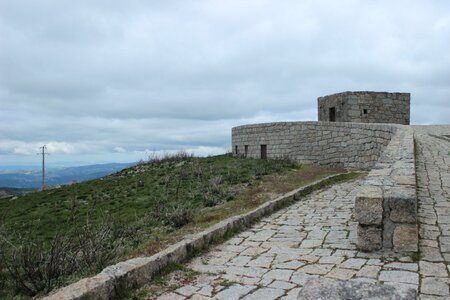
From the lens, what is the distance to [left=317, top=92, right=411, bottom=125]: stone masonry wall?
20047mm

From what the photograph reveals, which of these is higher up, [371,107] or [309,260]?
[371,107]

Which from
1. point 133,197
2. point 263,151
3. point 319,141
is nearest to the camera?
point 133,197

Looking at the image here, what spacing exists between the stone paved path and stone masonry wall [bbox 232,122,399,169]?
6.96 metres

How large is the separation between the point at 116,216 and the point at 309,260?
7.20m

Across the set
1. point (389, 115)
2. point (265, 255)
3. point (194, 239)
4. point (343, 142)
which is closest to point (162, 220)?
point (194, 239)

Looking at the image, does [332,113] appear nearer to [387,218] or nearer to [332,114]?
[332,114]

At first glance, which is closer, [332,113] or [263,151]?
[263,151]

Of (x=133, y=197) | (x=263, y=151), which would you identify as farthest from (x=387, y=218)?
(x=263, y=151)

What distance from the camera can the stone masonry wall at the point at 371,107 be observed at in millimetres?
20047

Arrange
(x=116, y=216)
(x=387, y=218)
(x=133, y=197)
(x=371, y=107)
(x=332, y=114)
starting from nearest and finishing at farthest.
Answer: (x=387, y=218) → (x=116, y=216) → (x=133, y=197) → (x=371, y=107) → (x=332, y=114)

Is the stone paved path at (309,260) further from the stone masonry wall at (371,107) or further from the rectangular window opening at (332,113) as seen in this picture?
the rectangular window opening at (332,113)

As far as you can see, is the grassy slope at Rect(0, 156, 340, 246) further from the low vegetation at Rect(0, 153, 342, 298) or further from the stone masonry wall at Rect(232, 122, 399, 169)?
the stone masonry wall at Rect(232, 122, 399, 169)

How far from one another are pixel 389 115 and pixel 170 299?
1951 centimetres

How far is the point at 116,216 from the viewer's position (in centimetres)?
1060
